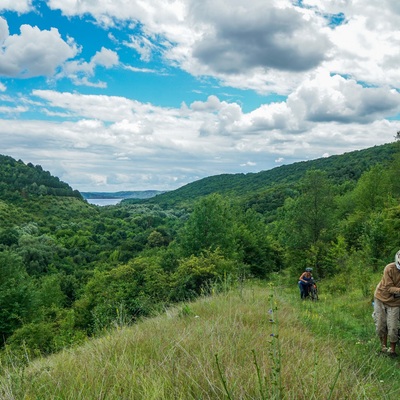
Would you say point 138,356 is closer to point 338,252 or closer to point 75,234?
point 338,252

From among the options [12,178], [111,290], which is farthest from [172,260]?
[12,178]

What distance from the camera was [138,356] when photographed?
3.11m

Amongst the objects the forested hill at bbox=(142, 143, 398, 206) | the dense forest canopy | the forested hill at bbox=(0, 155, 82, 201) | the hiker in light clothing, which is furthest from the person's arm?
the forested hill at bbox=(0, 155, 82, 201)

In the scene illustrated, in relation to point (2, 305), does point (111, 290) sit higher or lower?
higher

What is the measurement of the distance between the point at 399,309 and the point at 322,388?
4.42m

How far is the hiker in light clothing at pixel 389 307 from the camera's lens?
5.71 metres

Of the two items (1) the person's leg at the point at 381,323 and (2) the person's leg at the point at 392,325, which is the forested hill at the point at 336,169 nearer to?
(1) the person's leg at the point at 381,323

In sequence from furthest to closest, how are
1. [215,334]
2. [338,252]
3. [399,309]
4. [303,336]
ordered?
[338,252] → [399,309] → [303,336] → [215,334]

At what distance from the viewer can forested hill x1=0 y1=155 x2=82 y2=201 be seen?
493 feet

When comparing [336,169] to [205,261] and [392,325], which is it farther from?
[392,325]

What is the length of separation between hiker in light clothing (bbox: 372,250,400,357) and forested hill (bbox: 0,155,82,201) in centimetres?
15884

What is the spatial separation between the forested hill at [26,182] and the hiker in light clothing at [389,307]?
159 m

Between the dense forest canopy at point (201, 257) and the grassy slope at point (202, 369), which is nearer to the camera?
the grassy slope at point (202, 369)

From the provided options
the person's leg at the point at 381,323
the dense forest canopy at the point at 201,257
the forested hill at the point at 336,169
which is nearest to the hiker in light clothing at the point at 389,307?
the person's leg at the point at 381,323
